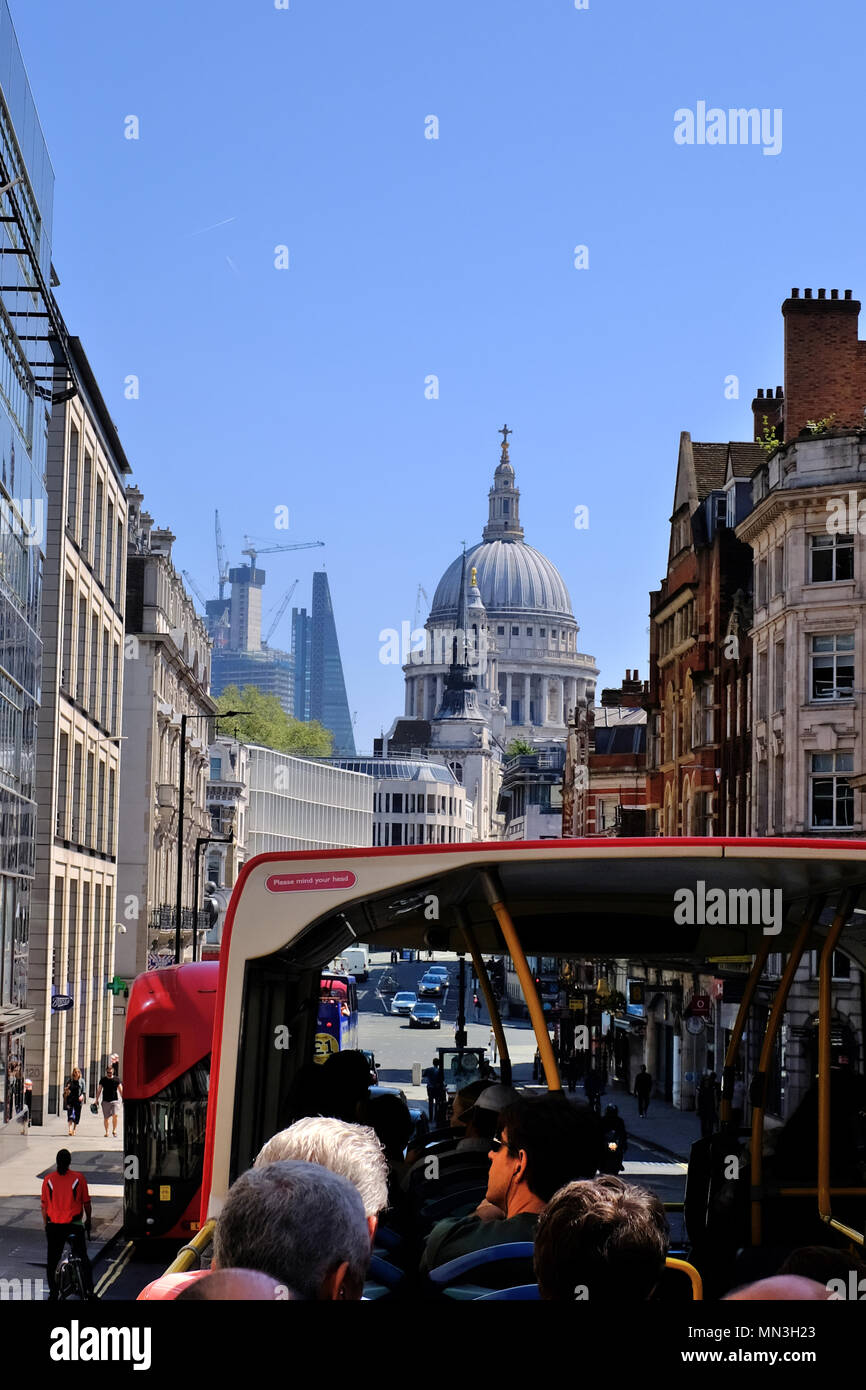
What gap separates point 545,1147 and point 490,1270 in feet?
1.33

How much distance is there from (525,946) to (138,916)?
2648 inches

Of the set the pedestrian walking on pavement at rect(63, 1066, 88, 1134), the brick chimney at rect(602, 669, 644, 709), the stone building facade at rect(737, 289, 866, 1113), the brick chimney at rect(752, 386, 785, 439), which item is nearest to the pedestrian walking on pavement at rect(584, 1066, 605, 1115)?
the pedestrian walking on pavement at rect(63, 1066, 88, 1134)

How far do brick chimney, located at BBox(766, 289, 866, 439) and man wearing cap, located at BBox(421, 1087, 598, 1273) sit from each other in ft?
171

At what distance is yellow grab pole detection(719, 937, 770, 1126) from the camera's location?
30.5ft

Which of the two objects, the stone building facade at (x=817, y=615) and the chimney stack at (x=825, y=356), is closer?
the stone building facade at (x=817, y=615)

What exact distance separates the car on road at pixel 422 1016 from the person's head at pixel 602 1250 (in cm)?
1219

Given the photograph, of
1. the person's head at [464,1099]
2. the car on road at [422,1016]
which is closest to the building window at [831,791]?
the car on road at [422,1016]

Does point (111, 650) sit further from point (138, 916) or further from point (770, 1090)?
point (770, 1090)

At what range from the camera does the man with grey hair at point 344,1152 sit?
15.8 ft

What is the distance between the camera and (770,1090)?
927 centimetres

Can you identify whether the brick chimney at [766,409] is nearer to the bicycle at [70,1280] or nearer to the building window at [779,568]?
the building window at [779,568]

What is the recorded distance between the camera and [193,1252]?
249 inches

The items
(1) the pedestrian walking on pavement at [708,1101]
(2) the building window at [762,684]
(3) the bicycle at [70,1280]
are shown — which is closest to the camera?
(1) the pedestrian walking on pavement at [708,1101]

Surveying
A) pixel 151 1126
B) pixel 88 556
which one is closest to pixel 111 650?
pixel 88 556
